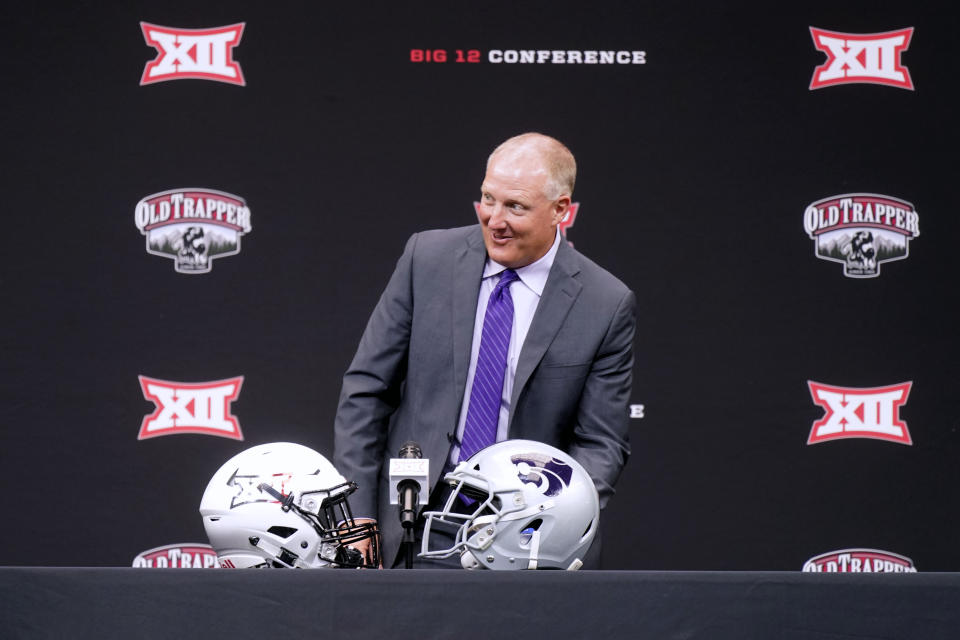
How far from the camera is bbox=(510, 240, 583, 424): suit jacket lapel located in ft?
8.75

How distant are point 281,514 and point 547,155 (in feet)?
3.07

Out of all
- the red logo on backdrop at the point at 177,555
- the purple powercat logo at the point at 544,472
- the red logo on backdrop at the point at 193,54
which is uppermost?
the red logo on backdrop at the point at 193,54

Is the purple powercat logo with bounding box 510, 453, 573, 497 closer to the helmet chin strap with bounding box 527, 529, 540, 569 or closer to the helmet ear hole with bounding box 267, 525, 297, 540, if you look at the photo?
the helmet chin strap with bounding box 527, 529, 540, 569

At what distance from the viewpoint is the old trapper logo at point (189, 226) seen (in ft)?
12.2

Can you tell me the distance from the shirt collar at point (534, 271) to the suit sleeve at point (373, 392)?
0.58 ft

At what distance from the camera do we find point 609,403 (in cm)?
271

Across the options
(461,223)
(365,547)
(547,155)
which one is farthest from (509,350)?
(461,223)

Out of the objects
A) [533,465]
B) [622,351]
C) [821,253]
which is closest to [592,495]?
[533,465]

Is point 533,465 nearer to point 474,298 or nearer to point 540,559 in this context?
point 540,559

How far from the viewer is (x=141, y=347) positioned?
3.72 metres

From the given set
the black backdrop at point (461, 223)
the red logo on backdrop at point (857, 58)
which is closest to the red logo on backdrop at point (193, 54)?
the black backdrop at point (461, 223)

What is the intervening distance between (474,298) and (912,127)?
178 cm

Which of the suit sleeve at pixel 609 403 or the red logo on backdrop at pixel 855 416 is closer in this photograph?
the suit sleeve at pixel 609 403

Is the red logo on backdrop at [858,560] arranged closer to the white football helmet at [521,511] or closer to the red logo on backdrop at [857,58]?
the red logo on backdrop at [857,58]
